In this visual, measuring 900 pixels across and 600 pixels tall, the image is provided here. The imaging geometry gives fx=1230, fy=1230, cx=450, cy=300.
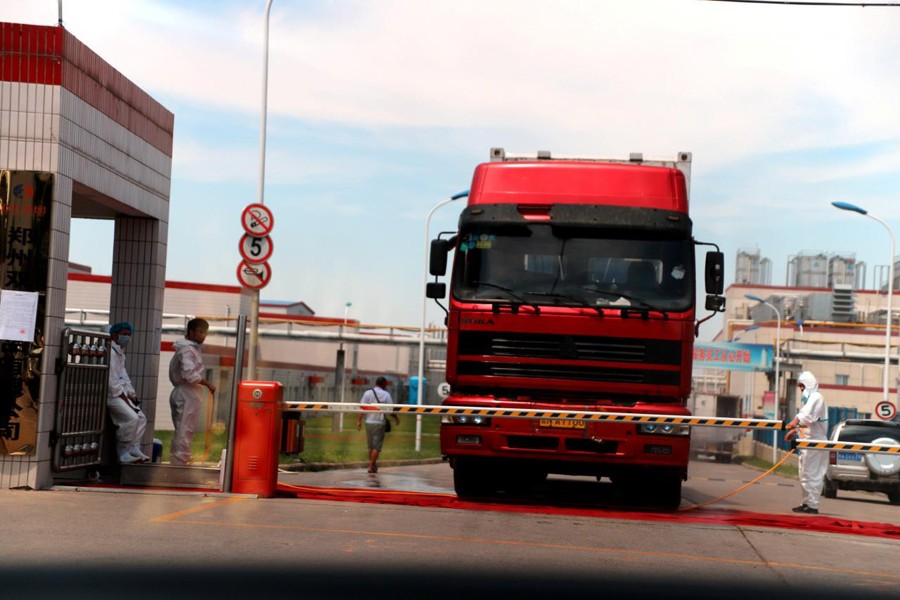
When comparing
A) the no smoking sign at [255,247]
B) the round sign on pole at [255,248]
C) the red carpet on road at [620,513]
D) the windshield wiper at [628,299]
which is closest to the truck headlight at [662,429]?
the red carpet on road at [620,513]

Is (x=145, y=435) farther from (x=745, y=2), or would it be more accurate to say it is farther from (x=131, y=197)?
(x=745, y=2)

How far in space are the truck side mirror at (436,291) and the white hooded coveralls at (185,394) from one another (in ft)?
9.55

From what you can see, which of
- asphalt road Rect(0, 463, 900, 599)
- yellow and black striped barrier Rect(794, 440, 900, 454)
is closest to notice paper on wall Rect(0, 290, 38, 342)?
asphalt road Rect(0, 463, 900, 599)

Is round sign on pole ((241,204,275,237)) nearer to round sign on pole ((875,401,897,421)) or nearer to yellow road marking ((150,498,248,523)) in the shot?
yellow road marking ((150,498,248,523))

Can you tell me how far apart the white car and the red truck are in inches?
448

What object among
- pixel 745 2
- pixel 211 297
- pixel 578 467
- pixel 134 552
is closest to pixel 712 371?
pixel 211 297

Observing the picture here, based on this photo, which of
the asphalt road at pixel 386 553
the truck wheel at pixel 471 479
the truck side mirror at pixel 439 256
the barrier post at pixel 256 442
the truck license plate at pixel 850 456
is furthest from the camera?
the truck license plate at pixel 850 456

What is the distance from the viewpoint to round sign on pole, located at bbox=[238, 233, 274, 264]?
1458 centimetres

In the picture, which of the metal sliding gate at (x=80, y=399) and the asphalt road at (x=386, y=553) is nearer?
the asphalt road at (x=386, y=553)

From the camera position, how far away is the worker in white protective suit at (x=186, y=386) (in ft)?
46.1

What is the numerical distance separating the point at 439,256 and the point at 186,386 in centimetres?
353

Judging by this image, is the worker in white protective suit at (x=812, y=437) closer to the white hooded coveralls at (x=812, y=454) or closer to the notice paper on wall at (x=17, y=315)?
the white hooded coveralls at (x=812, y=454)

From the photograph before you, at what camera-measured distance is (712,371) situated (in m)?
70.0

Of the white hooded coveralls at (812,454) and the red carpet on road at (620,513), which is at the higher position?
the white hooded coveralls at (812,454)
